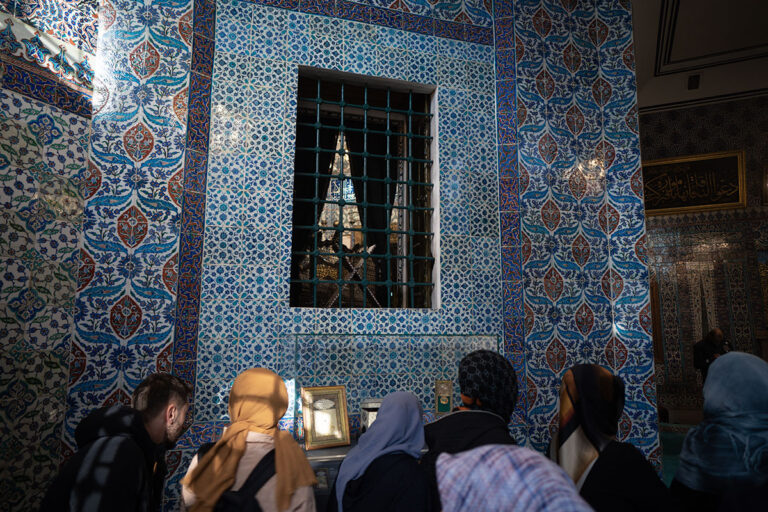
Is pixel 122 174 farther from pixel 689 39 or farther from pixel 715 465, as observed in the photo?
pixel 689 39

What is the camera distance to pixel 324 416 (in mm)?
2834

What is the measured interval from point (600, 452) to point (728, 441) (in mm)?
389

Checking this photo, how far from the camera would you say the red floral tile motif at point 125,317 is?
2750 millimetres

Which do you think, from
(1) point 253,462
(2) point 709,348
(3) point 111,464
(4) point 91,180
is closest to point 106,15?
(4) point 91,180

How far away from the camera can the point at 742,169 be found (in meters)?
7.98

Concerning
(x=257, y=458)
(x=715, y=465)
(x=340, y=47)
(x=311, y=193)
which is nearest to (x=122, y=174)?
(x=311, y=193)

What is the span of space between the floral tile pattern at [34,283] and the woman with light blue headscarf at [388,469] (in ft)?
5.39

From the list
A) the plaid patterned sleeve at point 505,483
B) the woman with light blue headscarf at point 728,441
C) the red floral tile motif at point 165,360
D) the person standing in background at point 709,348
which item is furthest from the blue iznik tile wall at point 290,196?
the person standing in background at point 709,348

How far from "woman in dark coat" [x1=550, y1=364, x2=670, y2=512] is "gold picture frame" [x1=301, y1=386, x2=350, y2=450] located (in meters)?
1.19

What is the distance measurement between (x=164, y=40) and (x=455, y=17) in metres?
2.06

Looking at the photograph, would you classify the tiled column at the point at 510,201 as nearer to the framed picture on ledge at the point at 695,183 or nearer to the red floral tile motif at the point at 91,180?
the red floral tile motif at the point at 91,180

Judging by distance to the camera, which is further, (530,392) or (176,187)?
(530,392)

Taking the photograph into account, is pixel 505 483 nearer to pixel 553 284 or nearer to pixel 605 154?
pixel 553 284

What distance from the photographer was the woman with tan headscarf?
5.49 feet
